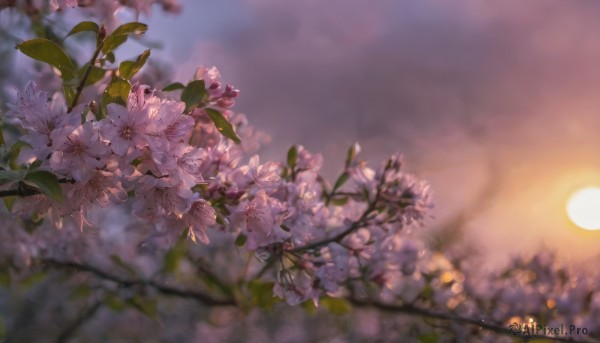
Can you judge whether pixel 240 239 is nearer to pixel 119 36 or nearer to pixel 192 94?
pixel 192 94

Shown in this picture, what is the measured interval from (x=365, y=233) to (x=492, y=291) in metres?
1.87

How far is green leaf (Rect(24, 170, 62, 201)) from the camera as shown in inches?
50.1

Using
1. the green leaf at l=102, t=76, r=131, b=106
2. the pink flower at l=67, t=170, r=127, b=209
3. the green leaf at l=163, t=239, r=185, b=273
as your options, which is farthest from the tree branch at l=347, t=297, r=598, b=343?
the green leaf at l=102, t=76, r=131, b=106

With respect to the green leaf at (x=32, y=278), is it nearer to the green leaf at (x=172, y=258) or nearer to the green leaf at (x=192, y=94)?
the green leaf at (x=172, y=258)

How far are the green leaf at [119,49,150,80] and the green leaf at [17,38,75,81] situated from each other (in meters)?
0.13

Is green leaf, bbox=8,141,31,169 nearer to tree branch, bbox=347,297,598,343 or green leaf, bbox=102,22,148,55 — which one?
green leaf, bbox=102,22,148,55

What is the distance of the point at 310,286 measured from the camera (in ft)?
6.32

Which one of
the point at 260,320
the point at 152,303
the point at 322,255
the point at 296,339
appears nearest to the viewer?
the point at 322,255

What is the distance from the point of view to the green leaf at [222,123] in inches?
66.4

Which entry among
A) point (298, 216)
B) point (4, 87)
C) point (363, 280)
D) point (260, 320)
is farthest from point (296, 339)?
point (298, 216)

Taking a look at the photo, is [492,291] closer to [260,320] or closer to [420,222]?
[420,222]

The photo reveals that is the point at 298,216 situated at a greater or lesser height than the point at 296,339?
lesser

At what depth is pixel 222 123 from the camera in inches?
66.7

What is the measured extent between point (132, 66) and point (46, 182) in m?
0.40
